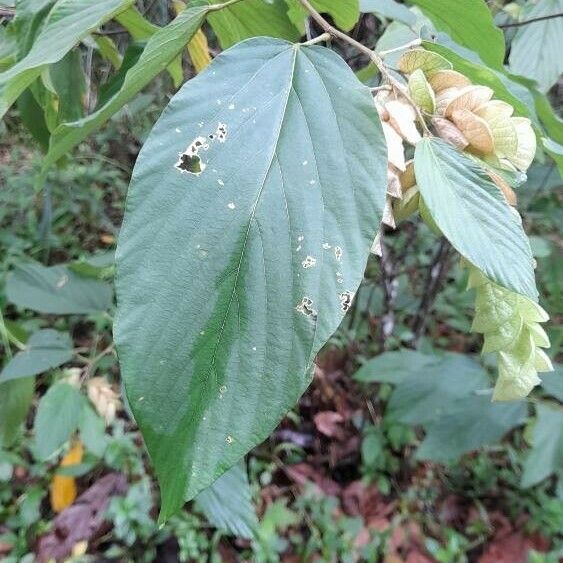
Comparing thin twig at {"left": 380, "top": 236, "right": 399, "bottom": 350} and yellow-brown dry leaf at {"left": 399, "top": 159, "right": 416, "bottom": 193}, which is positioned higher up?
yellow-brown dry leaf at {"left": 399, "top": 159, "right": 416, "bottom": 193}

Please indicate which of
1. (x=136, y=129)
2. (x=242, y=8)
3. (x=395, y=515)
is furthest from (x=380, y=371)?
(x=136, y=129)

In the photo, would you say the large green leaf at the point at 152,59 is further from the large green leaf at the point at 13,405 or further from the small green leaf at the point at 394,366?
the small green leaf at the point at 394,366

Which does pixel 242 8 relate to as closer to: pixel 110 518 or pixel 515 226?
pixel 515 226

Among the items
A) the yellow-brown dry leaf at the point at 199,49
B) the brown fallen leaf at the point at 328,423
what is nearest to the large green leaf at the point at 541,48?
the yellow-brown dry leaf at the point at 199,49

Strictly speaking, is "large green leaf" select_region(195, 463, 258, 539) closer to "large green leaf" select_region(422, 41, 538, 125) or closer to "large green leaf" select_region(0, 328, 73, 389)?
"large green leaf" select_region(0, 328, 73, 389)

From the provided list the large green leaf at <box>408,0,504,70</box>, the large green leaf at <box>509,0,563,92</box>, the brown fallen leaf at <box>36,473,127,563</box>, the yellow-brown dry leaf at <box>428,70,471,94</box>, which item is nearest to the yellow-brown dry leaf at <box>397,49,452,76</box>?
the yellow-brown dry leaf at <box>428,70,471,94</box>

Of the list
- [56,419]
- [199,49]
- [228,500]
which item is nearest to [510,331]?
[199,49]
